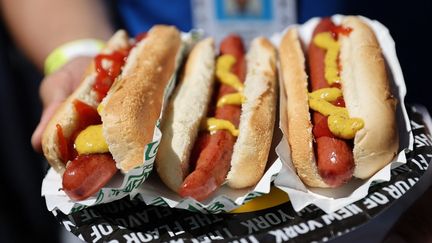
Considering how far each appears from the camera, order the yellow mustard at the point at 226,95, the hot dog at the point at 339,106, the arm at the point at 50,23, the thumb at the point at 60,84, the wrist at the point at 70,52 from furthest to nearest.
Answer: the arm at the point at 50,23, the wrist at the point at 70,52, the thumb at the point at 60,84, the yellow mustard at the point at 226,95, the hot dog at the point at 339,106

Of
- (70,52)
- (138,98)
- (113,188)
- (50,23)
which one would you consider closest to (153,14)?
(70,52)

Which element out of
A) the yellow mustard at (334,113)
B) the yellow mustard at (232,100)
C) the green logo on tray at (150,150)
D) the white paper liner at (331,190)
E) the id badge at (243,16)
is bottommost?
the white paper liner at (331,190)

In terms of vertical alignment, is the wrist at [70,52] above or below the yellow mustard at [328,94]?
below

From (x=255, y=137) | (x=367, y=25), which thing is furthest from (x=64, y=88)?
(x=367, y=25)

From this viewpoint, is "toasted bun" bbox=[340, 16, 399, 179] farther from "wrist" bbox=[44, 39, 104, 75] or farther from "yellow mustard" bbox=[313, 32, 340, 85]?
"wrist" bbox=[44, 39, 104, 75]

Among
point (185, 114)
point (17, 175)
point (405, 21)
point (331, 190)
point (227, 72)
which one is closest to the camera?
point (331, 190)

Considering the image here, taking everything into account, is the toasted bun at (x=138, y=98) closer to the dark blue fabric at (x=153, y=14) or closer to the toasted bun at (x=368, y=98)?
the dark blue fabric at (x=153, y=14)

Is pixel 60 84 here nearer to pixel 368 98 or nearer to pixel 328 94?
pixel 328 94

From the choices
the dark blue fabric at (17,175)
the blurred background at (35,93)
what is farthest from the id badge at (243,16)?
the dark blue fabric at (17,175)
